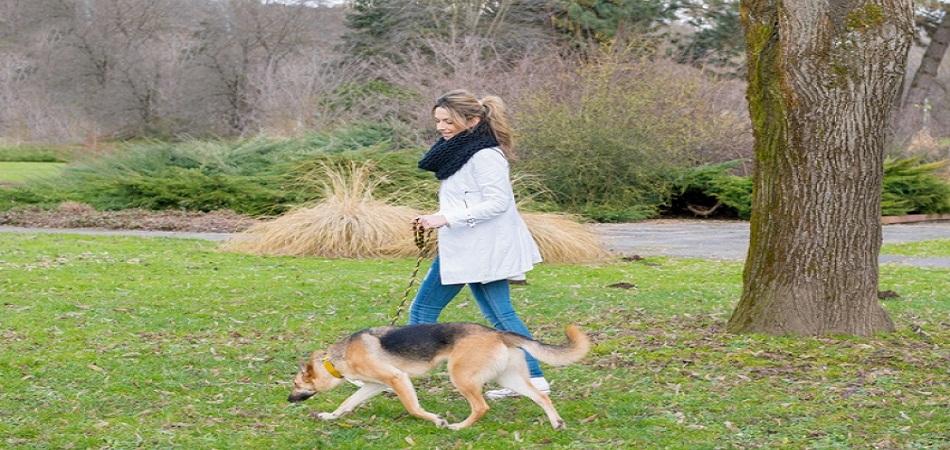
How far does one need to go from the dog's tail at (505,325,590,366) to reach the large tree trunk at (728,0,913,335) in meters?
2.45

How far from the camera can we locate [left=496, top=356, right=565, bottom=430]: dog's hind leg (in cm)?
496

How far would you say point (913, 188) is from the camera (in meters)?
22.1

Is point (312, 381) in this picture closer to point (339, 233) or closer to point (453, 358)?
point (453, 358)

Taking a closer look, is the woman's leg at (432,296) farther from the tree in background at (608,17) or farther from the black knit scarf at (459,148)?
the tree in background at (608,17)

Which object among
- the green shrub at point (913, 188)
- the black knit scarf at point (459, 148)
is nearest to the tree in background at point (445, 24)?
the green shrub at point (913, 188)

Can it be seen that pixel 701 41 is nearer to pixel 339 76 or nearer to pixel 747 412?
pixel 339 76

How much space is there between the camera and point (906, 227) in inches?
782

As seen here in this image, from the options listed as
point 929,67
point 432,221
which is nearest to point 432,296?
point 432,221

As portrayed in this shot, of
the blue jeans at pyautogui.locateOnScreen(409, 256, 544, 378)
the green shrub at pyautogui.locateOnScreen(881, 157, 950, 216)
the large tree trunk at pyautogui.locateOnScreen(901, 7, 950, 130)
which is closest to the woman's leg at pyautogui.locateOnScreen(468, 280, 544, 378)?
the blue jeans at pyautogui.locateOnScreen(409, 256, 544, 378)

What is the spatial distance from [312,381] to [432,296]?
3.25 ft

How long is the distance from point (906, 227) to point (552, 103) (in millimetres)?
7450

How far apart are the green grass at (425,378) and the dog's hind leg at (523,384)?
0.08m

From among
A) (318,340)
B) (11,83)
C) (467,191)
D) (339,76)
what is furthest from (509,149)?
(11,83)

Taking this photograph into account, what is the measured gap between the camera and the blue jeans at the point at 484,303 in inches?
221
